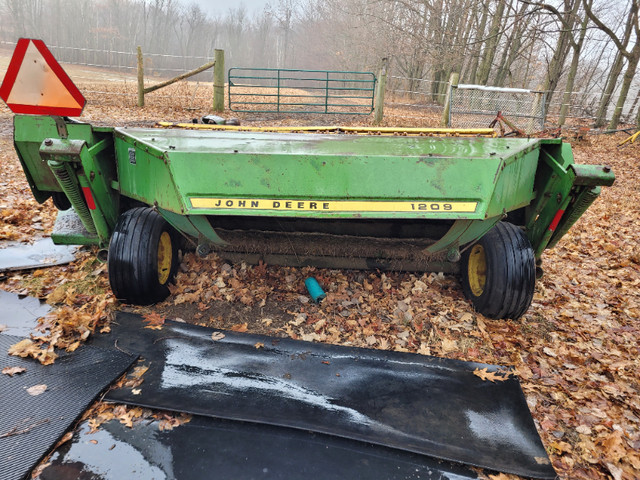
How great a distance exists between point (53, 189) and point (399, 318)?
3.33 meters

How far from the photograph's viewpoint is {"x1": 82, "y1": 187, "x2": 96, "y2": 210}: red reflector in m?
3.46

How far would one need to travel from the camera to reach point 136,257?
3.60m

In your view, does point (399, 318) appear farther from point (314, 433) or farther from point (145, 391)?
point (145, 391)

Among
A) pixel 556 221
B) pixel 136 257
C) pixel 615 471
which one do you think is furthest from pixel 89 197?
pixel 615 471

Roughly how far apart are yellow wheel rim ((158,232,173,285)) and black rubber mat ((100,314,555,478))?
0.57 metres

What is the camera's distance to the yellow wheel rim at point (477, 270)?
4.13 m

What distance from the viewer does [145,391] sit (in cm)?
288

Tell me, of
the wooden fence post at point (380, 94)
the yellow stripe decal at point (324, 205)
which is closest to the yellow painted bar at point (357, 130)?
the yellow stripe decal at point (324, 205)

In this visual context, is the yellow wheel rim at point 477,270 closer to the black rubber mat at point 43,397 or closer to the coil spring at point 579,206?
the coil spring at point 579,206

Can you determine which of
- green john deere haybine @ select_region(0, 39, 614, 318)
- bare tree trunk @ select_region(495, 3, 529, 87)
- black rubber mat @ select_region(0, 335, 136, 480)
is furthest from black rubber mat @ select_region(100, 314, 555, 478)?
bare tree trunk @ select_region(495, 3, 529, 87)

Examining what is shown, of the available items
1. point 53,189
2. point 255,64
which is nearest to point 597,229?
point 53,189

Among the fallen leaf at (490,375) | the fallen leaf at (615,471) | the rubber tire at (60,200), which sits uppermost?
the rubber tire at (60,200)

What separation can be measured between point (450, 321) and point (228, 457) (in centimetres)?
229

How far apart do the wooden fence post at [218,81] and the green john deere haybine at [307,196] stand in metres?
9.67
